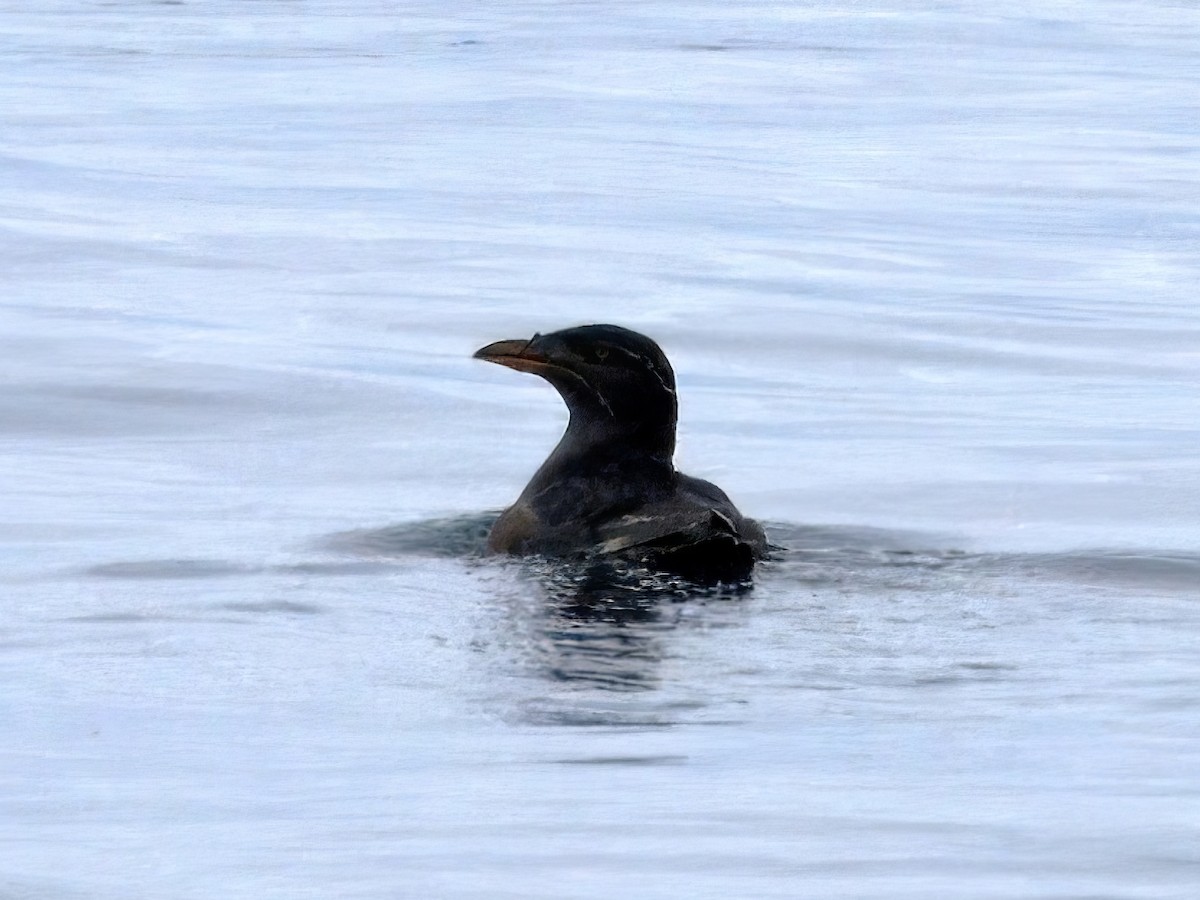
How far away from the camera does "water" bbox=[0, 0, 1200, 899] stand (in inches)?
300

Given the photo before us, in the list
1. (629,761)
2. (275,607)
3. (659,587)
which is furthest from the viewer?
(275,607)

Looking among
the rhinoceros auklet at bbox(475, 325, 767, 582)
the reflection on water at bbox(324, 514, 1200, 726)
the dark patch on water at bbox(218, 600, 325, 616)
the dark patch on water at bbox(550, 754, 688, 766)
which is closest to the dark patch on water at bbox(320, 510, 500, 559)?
the reflection on water at bbox(324, 514, 1200, 726)

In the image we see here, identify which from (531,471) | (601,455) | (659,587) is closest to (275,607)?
(659,587)

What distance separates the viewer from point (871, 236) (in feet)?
79.6

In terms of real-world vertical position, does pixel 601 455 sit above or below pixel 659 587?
above

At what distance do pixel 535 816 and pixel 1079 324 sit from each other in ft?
41.3

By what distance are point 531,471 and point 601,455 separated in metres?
3.29

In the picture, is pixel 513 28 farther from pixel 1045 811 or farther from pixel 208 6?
pixel 1045 811

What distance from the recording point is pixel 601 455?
36.2ft

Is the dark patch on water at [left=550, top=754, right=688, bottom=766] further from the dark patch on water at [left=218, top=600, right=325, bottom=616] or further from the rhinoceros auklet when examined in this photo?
the rhinoceros auklet

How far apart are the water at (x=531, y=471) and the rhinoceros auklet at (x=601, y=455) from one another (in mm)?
447

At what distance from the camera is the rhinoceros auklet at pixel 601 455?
10.8m

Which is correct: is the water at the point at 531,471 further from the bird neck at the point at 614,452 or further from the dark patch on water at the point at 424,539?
the bird neck at the point at 614,452

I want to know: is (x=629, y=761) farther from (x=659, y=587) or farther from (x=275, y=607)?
(x=275, y=607)
